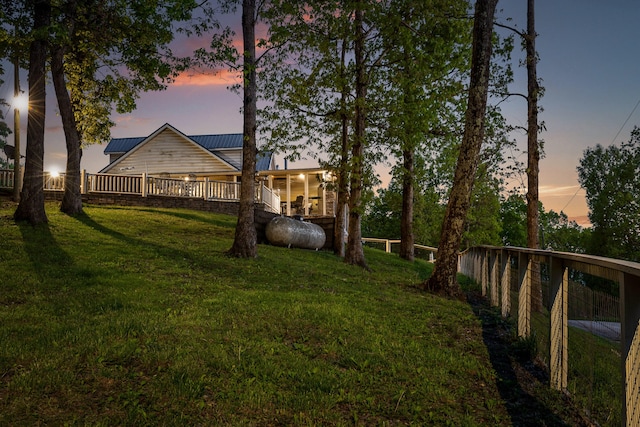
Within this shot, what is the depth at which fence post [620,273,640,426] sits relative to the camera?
8.71 ft

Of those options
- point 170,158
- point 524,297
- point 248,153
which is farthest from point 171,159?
point 524,297

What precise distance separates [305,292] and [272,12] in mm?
10448

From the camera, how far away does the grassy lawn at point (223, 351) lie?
11.6 ft

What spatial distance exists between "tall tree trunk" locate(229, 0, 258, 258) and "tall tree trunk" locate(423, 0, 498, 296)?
5.23 meters

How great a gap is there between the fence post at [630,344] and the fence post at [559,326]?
1.58m

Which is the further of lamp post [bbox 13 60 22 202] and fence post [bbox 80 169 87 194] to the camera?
fence post [bbox 80 169 87 194]

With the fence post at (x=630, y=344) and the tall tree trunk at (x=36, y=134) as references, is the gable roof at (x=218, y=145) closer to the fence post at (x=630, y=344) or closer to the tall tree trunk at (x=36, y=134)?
the tall tree trunk at (x=36, y=134)

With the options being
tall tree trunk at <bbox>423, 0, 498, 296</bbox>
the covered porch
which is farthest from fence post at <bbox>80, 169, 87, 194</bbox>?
tall tree trunk at <bbox>423, 0, 498, 296</bbox>

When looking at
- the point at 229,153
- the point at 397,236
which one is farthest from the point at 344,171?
the point at 397,236

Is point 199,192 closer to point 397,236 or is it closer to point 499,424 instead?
point 499,424

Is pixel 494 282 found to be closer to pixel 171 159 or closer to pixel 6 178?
pixel 6 178

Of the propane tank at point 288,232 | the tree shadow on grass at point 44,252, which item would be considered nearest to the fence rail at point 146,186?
the propane tank at point 288,232

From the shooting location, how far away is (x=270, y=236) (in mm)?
17375

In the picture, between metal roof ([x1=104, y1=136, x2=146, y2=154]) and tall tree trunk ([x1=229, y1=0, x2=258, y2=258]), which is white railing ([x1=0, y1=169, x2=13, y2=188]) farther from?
metal roof ([x1=104, y1=136, x2=146, y2=154])
